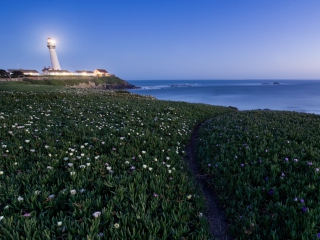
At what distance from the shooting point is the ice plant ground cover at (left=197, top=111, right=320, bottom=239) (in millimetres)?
3314

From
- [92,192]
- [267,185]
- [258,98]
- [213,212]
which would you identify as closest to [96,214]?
[92,192]

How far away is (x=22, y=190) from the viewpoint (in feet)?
12.7

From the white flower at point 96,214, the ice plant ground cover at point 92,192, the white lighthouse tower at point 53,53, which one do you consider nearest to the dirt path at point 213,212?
the ice plant ground cover at point 92,192

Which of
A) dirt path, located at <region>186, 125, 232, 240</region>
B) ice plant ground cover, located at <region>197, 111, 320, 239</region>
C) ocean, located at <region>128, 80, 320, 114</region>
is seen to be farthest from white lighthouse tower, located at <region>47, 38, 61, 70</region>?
dirt path, located at <region>186, 125, 232, 240</region>

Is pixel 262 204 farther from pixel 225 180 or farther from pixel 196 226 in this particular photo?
pixel 196 226

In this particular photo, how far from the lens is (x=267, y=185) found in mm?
4488

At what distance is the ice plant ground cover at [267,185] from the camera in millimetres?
3314

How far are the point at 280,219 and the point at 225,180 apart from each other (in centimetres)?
162

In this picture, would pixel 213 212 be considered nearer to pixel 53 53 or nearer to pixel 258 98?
pixel 258 98

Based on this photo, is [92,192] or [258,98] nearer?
[92,192]

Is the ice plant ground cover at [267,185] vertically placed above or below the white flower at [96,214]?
below

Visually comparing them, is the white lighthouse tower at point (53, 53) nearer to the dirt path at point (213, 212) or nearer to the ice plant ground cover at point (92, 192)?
the ice plant ground cover at point (92, 192)

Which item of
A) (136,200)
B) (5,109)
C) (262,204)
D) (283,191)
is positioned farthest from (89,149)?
(5,109)

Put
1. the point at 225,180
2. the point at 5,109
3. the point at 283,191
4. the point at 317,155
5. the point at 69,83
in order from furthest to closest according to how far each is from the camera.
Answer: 1. the point at 69,83
2. the point at 5,109
3. the point at 317,155
4. the point at 225,180
5. the point at 283,191
